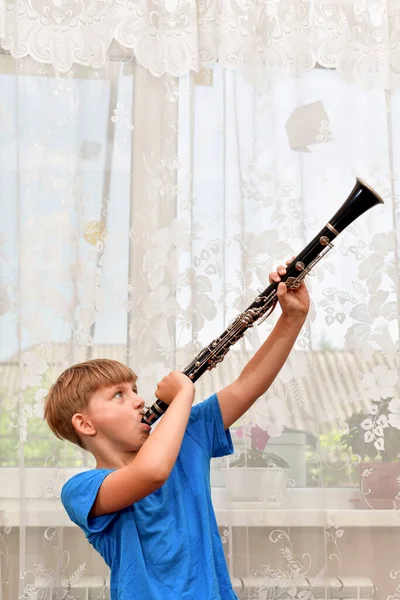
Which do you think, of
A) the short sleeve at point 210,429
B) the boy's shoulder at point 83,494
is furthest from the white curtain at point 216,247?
the boy's shoulder at point 83,494

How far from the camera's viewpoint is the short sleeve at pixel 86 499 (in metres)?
1.34

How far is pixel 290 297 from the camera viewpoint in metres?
1.47

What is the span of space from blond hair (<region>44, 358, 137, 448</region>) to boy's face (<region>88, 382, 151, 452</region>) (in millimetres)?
18

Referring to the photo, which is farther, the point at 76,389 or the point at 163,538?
the point at 76,389

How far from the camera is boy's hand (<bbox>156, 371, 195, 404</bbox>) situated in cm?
141

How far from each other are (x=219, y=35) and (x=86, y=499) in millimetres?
1239

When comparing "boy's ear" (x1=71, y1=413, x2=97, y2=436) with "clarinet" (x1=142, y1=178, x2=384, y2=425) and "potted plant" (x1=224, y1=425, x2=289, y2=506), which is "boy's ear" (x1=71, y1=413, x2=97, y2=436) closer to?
"clarinet" (x1=142, y1=178, x2=384, y2=425)

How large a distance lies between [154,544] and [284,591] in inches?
26.0

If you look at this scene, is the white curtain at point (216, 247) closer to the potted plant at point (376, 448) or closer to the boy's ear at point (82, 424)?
the potted plant at point (376, 448)

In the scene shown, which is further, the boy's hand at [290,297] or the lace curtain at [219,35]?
the lace curtain at [219,35]

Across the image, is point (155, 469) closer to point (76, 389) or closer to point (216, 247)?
point (76, 389)

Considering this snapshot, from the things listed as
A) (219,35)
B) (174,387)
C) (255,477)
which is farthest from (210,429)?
(219,35)

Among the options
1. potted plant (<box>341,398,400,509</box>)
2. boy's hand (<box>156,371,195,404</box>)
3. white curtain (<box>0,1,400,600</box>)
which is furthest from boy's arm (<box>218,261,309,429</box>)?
potted plant (<box>341,398,400,509</box>)

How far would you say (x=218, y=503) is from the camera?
1.92 m
